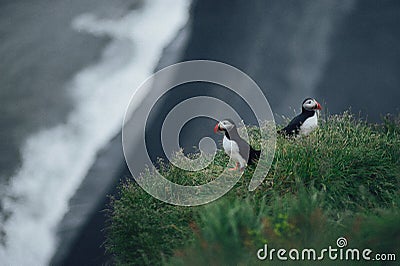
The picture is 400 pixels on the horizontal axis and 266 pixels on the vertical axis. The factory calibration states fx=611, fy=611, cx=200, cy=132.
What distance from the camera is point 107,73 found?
5.70 meters

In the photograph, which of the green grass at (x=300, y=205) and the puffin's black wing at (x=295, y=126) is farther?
the puffin's black wing at (x=295, y=126)

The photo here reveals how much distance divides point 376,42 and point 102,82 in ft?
8.31

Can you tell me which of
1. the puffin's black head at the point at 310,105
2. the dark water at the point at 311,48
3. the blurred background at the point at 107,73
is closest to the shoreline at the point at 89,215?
the blurred background at the point at 107,73

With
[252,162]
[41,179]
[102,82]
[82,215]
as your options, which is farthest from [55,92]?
[252,162]

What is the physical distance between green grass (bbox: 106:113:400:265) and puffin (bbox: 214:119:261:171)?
0.25 feet

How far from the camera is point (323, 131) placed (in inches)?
179

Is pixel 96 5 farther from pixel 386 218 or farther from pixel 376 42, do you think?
pixel 386 218

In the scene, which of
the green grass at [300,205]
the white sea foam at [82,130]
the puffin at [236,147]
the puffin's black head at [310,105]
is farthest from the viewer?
the white sea foam at [82,130]

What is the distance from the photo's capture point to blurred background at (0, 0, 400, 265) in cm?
548

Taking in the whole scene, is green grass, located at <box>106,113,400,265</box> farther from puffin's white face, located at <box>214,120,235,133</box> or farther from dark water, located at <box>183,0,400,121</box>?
dark water, located at <box>183,0,400,121</box>

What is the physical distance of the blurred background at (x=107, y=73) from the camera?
5.48m

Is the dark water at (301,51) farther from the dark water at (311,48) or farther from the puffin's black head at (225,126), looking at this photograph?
the puffin's black head at (225,126)

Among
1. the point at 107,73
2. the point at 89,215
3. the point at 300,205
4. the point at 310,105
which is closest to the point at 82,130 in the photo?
the point at 107,73

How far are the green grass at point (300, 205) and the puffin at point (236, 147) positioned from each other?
0.08 meters
